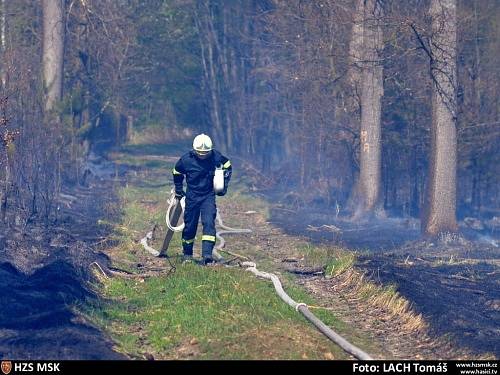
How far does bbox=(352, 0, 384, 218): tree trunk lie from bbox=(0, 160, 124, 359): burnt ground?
8.58 m

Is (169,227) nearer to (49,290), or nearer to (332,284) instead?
(332,284)

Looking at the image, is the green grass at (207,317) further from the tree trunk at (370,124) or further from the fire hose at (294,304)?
the tree trunk at (370,124)

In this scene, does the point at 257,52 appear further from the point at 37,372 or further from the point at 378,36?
the point at 37,372

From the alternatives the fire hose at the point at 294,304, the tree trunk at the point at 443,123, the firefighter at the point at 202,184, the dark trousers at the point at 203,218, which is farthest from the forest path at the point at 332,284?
the tree trunk at the point at 443,123

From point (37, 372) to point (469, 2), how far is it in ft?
72.6

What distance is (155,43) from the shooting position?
149 feet

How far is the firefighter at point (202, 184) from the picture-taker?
1450cm

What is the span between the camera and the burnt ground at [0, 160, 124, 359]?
9016mm

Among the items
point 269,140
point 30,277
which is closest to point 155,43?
point 269,140

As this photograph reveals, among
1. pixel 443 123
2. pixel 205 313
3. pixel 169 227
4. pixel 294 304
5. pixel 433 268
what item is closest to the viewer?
pixel 205 313

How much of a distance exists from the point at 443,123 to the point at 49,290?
485 inches

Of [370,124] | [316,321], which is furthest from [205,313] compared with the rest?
[370,124]

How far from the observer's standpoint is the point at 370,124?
84.1ft

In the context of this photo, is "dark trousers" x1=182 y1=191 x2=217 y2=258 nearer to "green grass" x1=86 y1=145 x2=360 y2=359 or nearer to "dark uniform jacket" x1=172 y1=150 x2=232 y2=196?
"dark uniform jacket" x1=172 y1=150 x2=232 y2=196
